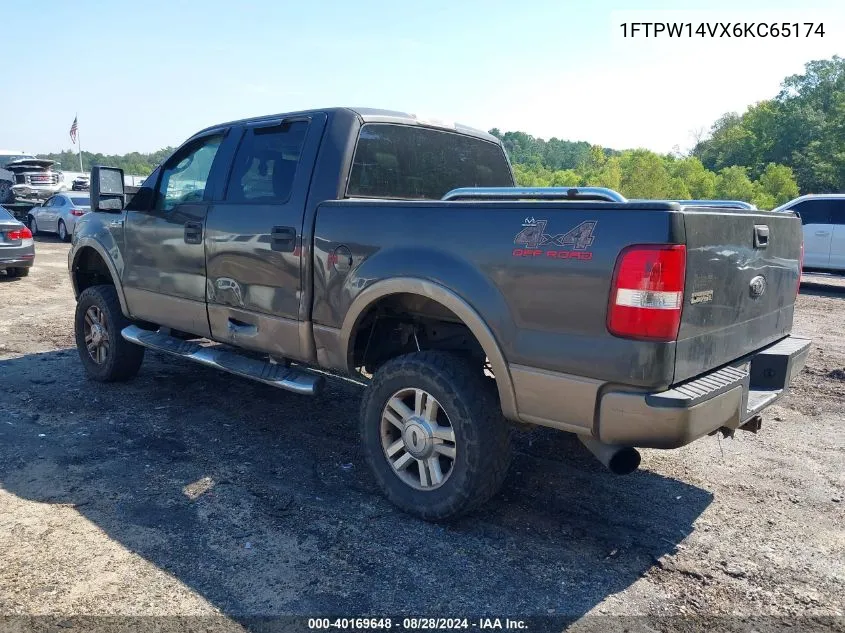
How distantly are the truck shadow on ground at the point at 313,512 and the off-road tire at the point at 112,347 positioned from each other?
39 cm

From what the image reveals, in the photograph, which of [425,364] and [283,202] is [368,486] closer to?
[425,364]

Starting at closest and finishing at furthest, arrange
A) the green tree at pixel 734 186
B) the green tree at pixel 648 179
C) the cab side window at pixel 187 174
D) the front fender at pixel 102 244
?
1. the cab side window at pixel 187 174
2. the front fender at pixel 102 244
3. the green tree at pixel 648 179
4. the green tree at pixel 734 186

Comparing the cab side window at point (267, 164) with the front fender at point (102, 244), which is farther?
the front fender at point (102, 244)

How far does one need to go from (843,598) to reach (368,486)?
2.37 metres

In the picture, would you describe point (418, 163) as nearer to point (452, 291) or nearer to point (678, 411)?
point (452, 291)

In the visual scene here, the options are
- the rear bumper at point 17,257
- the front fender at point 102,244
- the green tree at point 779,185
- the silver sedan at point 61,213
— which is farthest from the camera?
the green tree at point 779,185

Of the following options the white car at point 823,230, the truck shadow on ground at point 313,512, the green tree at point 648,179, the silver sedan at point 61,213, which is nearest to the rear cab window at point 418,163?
the truck shadow on ground at point 313,512

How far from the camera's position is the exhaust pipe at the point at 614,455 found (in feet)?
9.63

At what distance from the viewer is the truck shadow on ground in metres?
2.88

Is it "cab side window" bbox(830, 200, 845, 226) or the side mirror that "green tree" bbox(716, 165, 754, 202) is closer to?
"cab side window" bbox(830, 200, 845, 226)

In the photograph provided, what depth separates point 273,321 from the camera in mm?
4168

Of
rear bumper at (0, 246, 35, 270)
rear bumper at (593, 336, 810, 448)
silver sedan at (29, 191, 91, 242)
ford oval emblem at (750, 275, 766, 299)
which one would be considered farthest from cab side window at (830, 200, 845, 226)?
silver sedan at (29, 191, 91, 242)

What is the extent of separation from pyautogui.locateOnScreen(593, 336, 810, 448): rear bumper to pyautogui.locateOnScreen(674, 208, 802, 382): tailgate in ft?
0.28

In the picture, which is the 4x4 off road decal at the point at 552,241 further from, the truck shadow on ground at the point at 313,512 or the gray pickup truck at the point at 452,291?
the truck shadow on ground at the point at 313,512
